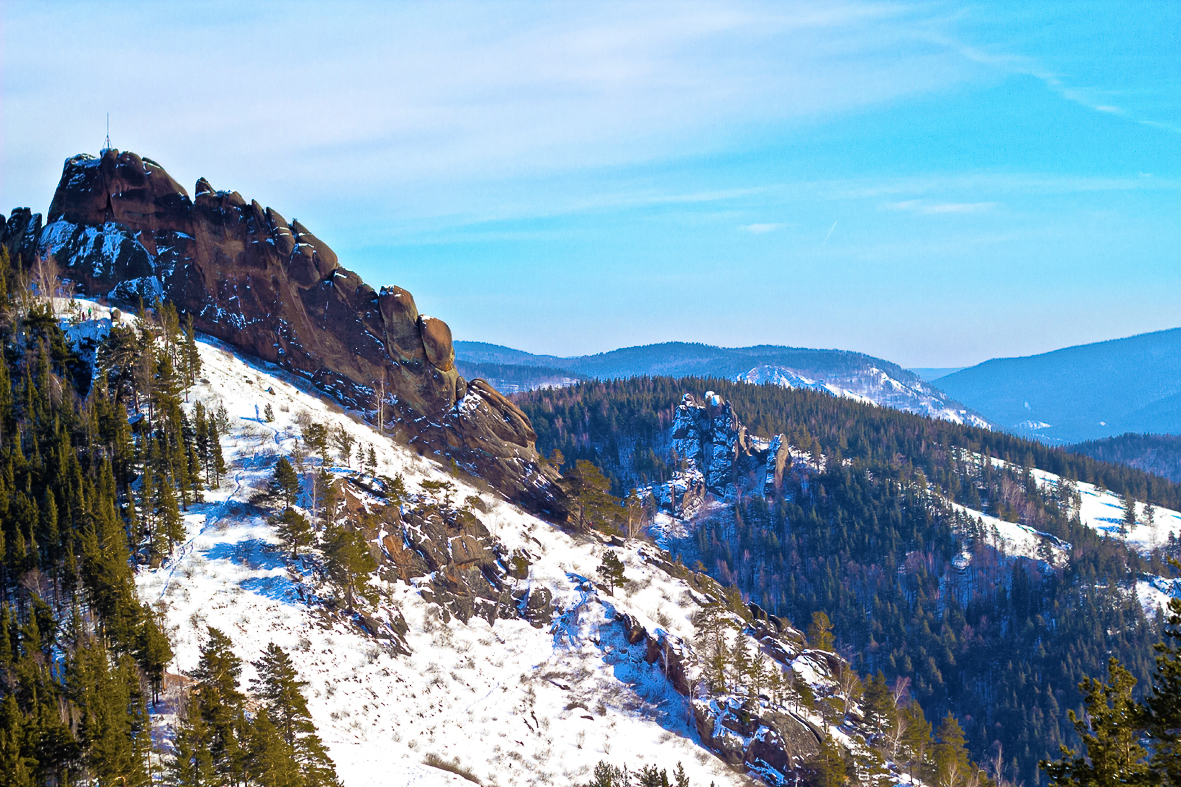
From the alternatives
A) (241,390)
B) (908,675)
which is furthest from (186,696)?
(908,675)

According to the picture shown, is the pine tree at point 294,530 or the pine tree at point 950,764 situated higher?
the pine tree at point 294,530

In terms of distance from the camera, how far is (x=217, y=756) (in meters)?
42.4

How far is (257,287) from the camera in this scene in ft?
333

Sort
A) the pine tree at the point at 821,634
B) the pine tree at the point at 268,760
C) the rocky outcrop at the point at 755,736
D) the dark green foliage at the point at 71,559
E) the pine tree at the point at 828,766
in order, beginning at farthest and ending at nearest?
the pine tree at the point at 821,634 < the rocky outcrop at the point at 755,736 < the pine tree at the point at 828,766 < the pine tree at the point at 268,760 < the dark green foliage at the point at 71,559

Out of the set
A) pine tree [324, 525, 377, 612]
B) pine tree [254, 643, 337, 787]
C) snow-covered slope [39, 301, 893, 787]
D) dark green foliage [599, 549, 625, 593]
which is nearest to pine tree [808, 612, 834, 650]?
snow-covered slope [39, 301, 893, 787]

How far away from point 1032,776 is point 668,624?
114 meters

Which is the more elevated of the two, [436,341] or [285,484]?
[436,341]

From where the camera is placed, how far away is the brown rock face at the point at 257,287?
100375mm

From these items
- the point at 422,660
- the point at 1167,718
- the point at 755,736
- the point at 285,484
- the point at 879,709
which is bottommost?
the point at 755,736

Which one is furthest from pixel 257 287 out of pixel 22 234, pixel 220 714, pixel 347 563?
pixel 220 714

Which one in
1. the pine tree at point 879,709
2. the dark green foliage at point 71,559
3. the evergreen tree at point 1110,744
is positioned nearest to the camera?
the evergreen tree at point 1110,744

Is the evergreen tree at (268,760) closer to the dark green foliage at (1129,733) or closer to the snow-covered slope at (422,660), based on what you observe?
the snow-covered slope at (422,660)

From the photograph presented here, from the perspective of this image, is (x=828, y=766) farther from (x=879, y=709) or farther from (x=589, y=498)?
(x=589, y=498)

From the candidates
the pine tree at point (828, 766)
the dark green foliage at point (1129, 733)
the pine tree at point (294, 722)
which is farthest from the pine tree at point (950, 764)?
the pine tree at point (294, 722)
